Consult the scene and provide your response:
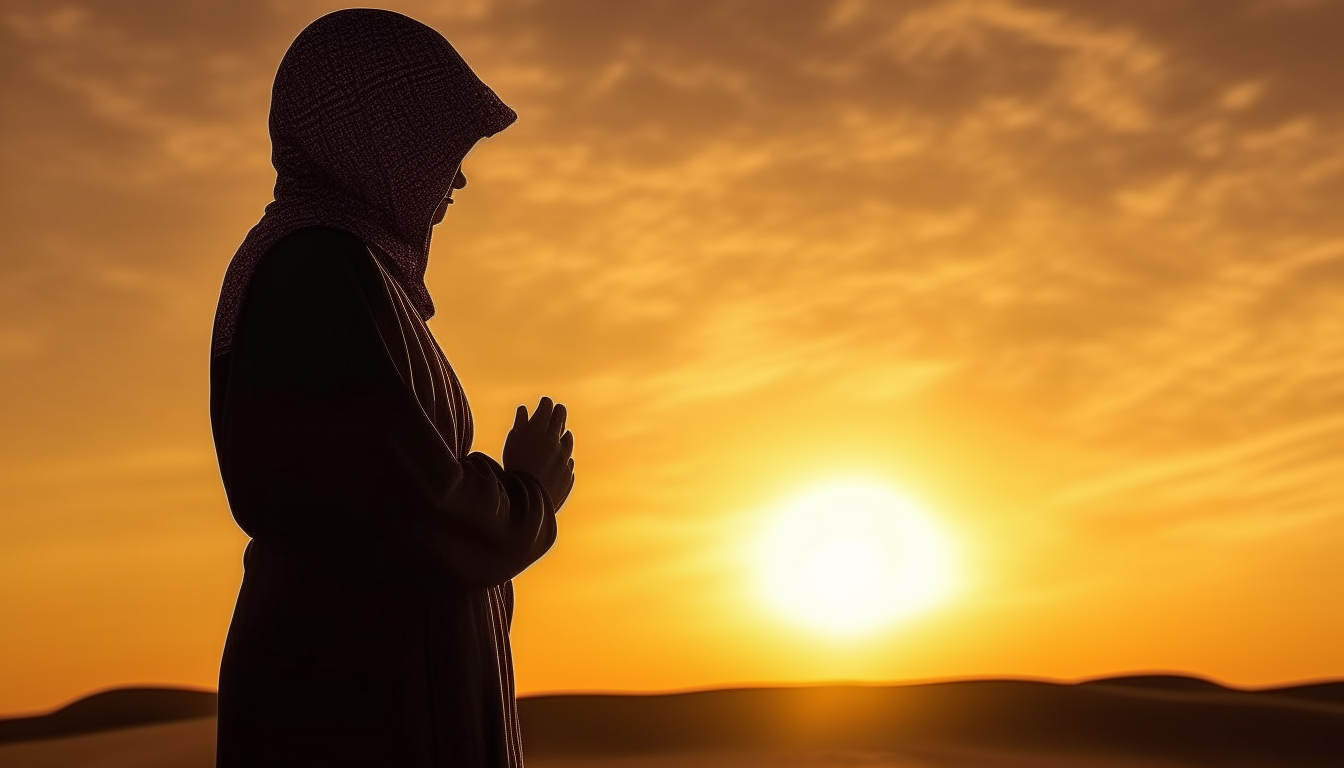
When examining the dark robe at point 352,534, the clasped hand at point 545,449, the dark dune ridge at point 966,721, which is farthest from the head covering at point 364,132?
the dark dune ridge at point 966,721

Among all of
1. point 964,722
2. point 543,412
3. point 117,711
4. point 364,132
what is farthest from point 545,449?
point 117,711

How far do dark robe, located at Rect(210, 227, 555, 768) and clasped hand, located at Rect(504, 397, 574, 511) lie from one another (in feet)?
0.49

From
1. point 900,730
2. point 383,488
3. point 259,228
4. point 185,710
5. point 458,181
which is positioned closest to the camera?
point 383,488

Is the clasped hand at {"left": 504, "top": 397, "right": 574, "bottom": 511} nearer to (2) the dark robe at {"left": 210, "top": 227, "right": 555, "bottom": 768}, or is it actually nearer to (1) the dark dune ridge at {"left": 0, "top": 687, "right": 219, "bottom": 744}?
(2) the dark robe at {"left": 210, "top": 227, "right": 555, "bottom": 768}

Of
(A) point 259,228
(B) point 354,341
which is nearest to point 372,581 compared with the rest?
(B) point 354,341

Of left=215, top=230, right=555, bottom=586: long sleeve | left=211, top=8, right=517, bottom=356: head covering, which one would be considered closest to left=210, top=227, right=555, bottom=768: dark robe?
left=215, top=230, right=555, bottom=586: long sleeve

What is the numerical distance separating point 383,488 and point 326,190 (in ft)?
2.63

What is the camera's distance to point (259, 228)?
317 centimetres

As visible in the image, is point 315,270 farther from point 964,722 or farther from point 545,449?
point 964,722

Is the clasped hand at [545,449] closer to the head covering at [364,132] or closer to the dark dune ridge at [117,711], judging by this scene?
the head covering at [364,132]

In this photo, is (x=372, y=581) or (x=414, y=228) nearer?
(x=372, y=581)

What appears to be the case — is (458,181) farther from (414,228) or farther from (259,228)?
(259,228)

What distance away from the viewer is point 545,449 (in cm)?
328

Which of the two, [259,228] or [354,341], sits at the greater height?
[259,228]
